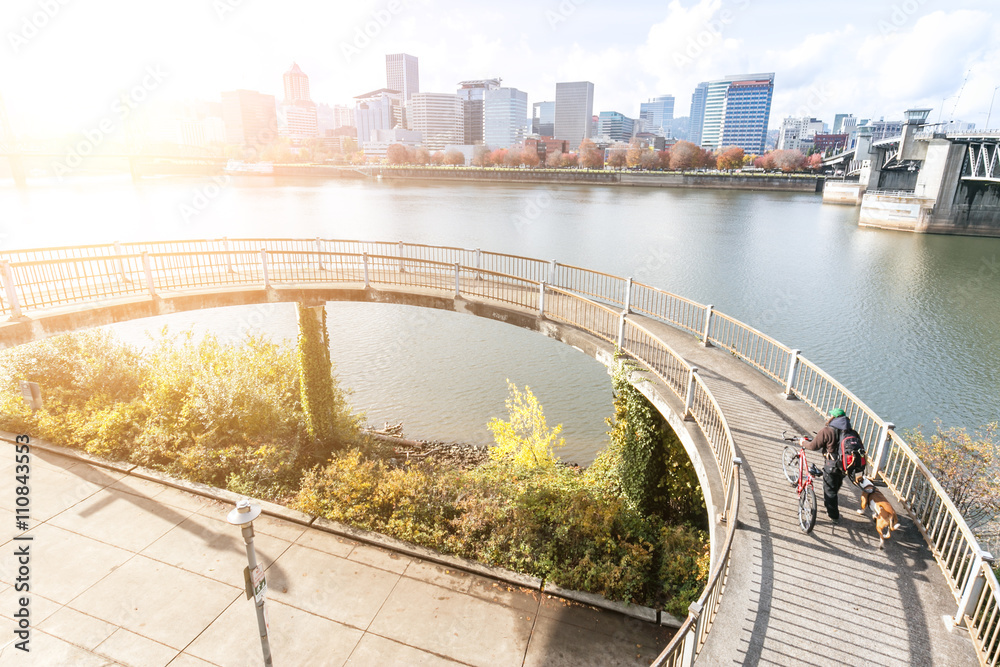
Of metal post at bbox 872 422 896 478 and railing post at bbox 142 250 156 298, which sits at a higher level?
railing post at bbox 142 250 156 298

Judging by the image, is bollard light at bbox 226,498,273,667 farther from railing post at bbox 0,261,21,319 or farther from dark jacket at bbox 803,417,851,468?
railing post at bbox 0,261,21,319

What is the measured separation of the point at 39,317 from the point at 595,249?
35.0 metres

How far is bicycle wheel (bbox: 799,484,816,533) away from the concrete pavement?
2939 mm

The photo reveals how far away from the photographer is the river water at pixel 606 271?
68.9 feet

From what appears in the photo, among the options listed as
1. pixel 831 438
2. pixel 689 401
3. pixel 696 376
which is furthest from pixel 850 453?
pixel 689 401

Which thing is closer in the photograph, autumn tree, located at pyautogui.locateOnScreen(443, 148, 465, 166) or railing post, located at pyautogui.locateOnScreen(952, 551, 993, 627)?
railing post, located at pyautogui.locateOnScreen(952, 551, 993, 627)

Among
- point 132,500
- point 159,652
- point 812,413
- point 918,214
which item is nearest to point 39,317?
point 132,500

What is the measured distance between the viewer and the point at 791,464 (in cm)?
803

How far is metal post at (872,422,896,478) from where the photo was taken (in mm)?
7480

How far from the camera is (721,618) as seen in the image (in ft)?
18.5

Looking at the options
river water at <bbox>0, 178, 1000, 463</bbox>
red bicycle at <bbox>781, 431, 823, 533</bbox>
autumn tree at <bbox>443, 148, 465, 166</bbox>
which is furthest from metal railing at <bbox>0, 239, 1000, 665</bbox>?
autumn tree at <bbox>443, 148, 465, 166</bbox>

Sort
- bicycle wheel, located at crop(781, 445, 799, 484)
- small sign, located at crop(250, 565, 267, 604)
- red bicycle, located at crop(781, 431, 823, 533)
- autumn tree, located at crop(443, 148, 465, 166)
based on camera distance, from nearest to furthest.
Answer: small sign, located at crop(250, 565, 267, 604) → red bicycle, located at crop(781, 431, 823, 533) → bicycle wheel, located at crop(781, 445, 799, 484) → autumn tree, located at crop(443, 148, 465, 166)

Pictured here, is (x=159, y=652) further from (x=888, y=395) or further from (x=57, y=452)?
(x=888, y=395)

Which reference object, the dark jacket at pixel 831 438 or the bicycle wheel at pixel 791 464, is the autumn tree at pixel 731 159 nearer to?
the bicycle wheel at pixel 791 464
